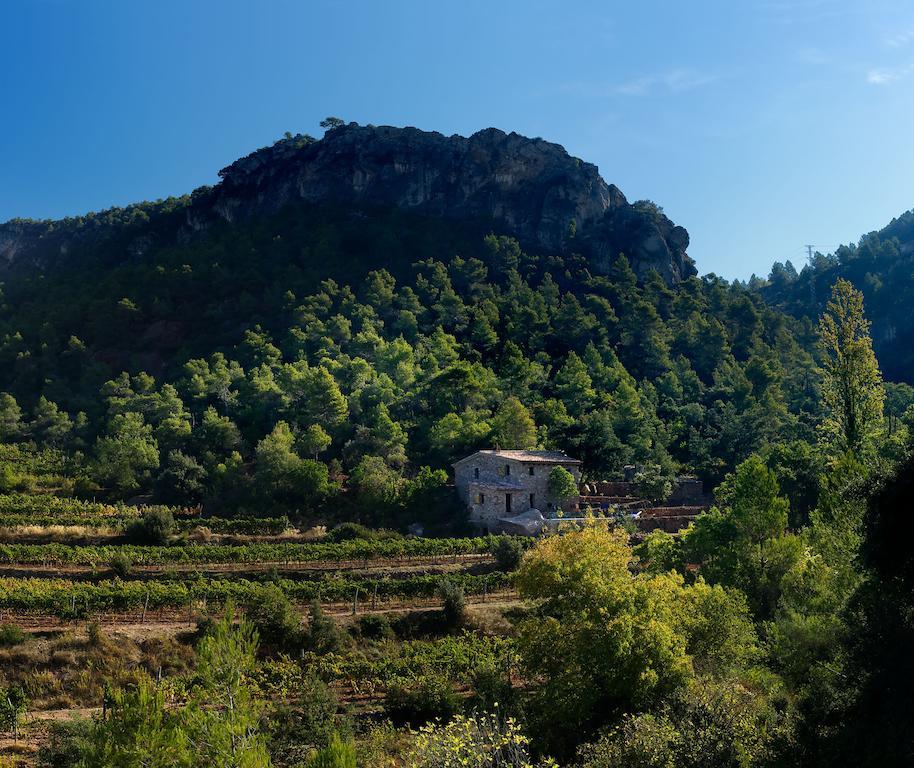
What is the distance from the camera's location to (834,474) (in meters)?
23.2

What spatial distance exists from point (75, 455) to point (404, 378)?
25291 millimetres

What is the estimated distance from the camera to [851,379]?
26781 millimetres

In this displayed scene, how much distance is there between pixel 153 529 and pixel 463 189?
80.4 meters

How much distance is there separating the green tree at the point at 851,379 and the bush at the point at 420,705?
17539 millimetres

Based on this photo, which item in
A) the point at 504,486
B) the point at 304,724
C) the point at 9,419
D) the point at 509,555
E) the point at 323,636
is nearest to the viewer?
the point at 304,724

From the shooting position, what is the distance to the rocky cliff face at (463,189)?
103 m

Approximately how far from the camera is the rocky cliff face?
10275 cm

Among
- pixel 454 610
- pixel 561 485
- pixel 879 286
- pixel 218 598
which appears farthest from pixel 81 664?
pixel 879 286

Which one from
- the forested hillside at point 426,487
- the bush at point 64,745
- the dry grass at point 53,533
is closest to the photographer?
Result: the forested hillside at point 426,487

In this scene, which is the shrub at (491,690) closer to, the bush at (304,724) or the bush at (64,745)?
the bush at (304,724)

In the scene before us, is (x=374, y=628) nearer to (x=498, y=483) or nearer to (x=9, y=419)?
(x=498, y=483)

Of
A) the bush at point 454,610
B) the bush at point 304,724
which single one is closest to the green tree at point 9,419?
the bush at point 454,610

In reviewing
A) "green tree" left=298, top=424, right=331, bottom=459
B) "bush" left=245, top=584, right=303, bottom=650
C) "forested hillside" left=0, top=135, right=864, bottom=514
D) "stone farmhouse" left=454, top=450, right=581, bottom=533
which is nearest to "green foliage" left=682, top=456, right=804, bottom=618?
"stone farmhouse" left=454, top=450, right=581, bottom=533

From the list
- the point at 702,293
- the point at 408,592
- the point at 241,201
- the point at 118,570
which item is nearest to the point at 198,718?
the point at 408,592
